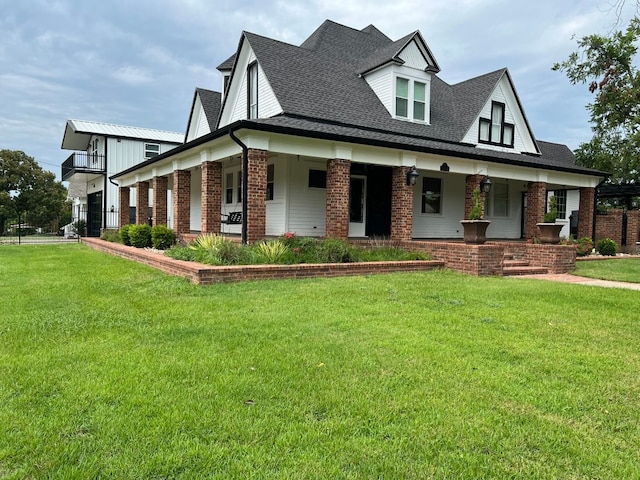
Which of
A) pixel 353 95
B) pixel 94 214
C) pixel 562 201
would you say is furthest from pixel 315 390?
pixel 94 214

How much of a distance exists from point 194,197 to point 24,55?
35.6 ft

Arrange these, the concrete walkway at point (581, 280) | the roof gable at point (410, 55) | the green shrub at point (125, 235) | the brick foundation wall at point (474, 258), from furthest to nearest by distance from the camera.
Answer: the green shrub at point (125, 235)
the roof gable at point (410, 55)
the brick foundation wall at point (474, 258)
the concrete walkway at point (581, 280)

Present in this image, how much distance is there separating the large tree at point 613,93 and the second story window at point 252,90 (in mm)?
17947

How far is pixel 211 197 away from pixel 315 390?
399 inches

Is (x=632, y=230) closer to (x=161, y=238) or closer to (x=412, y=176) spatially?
(x=412, y=176)

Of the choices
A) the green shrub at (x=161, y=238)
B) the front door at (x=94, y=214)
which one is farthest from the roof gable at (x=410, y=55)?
the front door at (x=94, y=214)

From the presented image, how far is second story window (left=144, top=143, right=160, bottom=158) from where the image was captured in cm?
3042

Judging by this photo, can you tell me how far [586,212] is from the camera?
17844 mm

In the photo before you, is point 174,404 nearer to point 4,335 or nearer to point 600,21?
point 4,335

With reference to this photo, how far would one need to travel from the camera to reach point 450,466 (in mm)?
2373

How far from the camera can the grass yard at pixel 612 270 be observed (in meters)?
10.6

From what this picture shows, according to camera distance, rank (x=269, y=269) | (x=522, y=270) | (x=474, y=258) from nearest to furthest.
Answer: (x=269, y=269), (x=474, y=258), (x=522, y=270)

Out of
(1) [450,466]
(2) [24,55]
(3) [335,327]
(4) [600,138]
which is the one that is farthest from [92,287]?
(4) [600,138]

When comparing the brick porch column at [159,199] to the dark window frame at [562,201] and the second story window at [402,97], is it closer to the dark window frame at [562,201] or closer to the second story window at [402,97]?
the second story window at [402,97]
